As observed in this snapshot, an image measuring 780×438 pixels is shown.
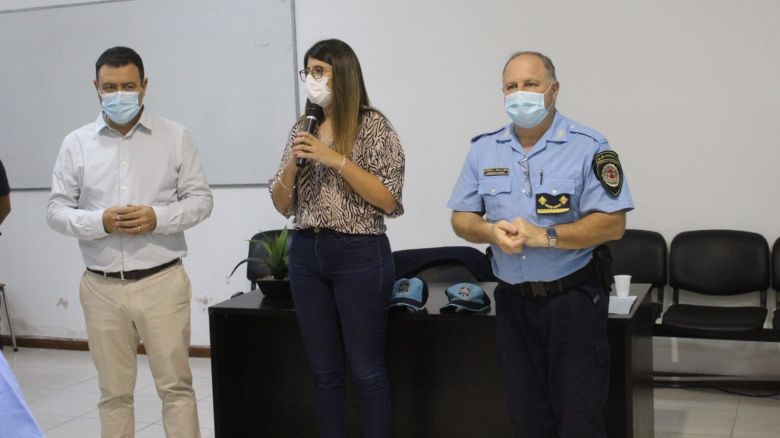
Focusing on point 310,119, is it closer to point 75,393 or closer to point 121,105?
point 121,105

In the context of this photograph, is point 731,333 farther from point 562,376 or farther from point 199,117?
point 199,117

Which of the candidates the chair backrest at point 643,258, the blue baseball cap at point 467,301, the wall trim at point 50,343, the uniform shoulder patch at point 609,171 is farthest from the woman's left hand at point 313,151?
the wall trim at point 50,343

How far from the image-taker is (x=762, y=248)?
459 centimetres

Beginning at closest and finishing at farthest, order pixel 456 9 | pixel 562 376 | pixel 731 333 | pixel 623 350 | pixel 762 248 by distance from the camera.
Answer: pixel 562 376
pixel 623 350
pixel 731 333
pixel 762 248
pixel 456 9

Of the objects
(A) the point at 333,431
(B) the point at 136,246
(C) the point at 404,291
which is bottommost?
(A) the point at 333,431

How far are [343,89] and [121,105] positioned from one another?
0.83 m

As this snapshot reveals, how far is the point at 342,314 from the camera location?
2.96 meters

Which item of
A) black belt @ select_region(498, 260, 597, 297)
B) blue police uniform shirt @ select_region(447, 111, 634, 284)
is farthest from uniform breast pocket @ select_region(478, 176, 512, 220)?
black belt @ select_region(498, 260, 597, 297)

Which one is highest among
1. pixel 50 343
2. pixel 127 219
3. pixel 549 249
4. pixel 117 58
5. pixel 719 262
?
pixel 117 58

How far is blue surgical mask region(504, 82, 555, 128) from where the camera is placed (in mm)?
2645

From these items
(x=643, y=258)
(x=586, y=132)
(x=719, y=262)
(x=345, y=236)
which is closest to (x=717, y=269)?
(x=719, y=262)

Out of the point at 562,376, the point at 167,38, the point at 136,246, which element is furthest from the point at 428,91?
the point at 562,376

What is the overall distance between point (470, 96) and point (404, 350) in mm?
2119

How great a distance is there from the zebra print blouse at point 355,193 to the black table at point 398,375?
1.48 ft
